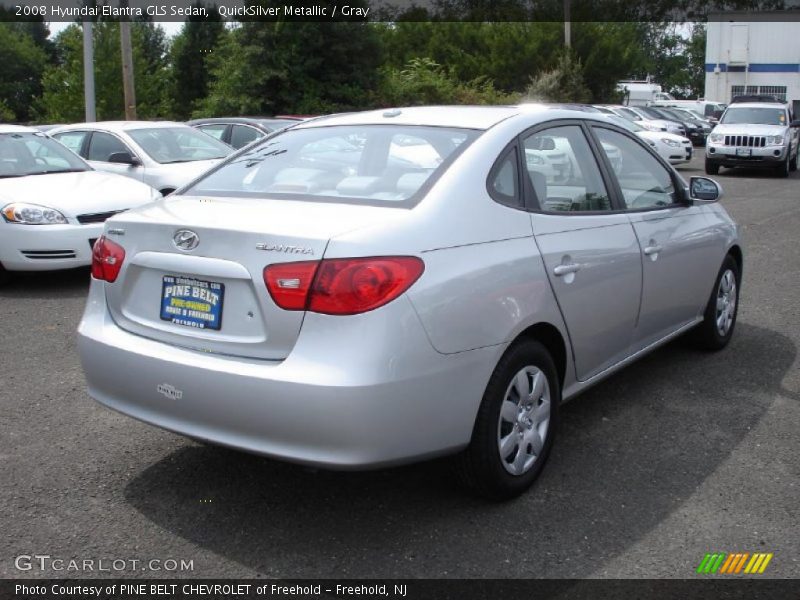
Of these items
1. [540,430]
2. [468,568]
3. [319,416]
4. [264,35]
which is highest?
[264,35]

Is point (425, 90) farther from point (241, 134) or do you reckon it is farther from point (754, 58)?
point (754, 58)

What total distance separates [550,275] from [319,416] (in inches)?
50.0

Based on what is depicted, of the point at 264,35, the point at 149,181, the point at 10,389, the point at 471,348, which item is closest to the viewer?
the point at 471,348

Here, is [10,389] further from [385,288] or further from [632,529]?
[632,529]

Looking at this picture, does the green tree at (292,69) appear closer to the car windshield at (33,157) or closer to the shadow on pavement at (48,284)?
the car windshield at (33,157)

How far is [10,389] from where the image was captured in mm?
5324

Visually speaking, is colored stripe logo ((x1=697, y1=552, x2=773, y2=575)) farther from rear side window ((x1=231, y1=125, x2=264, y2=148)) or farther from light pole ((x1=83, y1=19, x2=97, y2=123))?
light pole ((x1=83, y1=19, x2=97, y2=123))

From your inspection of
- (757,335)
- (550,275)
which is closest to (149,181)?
(757,335)

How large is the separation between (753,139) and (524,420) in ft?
63.9

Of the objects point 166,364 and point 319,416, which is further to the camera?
point 166,364

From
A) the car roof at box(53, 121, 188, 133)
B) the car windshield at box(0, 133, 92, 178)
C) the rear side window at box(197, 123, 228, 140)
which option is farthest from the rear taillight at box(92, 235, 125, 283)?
the rear side window at box(197, 123, 228, 140)

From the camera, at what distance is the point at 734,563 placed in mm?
3322

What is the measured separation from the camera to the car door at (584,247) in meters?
→ 4.01

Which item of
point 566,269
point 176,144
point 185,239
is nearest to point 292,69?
point 176,144
